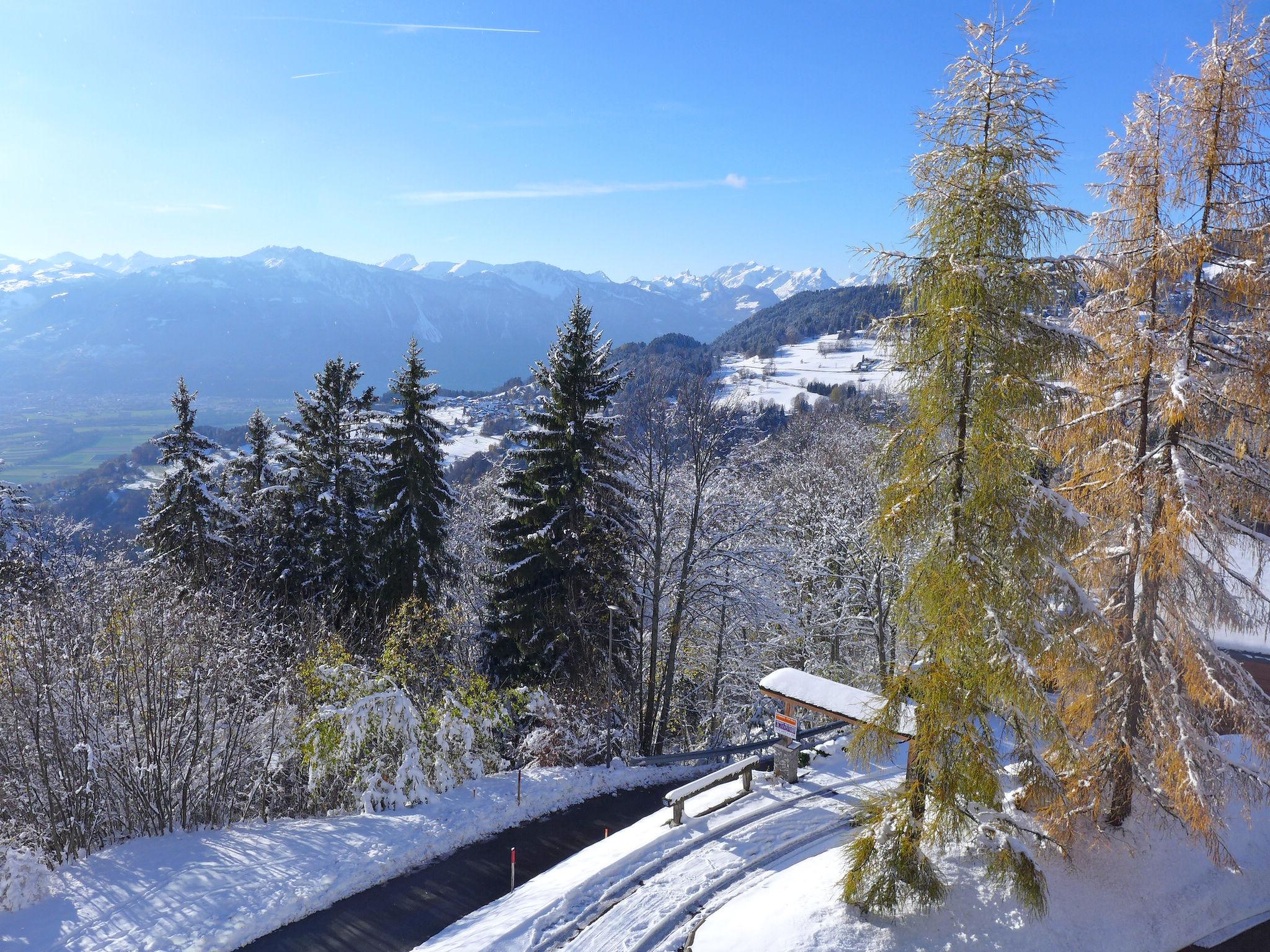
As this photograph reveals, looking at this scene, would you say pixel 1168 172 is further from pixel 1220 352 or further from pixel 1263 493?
pixel 1263 493

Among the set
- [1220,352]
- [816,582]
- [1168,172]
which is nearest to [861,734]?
[1220,352]

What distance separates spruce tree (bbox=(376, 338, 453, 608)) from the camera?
24.8m

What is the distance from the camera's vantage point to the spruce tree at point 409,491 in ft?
81.4

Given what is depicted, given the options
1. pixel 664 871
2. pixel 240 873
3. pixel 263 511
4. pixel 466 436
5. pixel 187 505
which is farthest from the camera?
pixel 466 436

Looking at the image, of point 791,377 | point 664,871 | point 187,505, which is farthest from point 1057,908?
point 791,377

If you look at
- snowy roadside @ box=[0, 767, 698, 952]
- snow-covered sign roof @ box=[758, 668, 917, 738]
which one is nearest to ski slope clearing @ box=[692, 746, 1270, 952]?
snow-covered sign roof @ box=[758, 668, 917, 738]

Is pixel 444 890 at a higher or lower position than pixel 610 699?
higher

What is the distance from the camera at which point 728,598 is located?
21328 mm

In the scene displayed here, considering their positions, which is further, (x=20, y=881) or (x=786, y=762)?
(x=786, y=762)

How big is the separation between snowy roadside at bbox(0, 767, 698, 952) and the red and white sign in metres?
4.96

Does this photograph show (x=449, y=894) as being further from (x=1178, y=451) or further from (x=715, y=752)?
(x=1178, y=451)

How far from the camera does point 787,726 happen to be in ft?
47.2

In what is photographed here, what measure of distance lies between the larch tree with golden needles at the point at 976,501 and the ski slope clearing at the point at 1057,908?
0.38 metres

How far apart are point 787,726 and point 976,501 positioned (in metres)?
7.70
